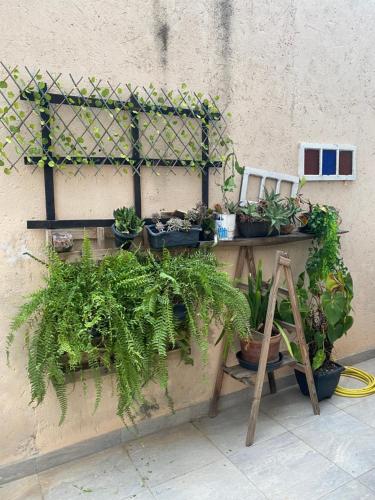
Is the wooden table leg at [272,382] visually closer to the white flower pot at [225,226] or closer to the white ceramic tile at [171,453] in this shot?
the white ceramic tile at [171,453]

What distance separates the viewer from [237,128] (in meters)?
2.37

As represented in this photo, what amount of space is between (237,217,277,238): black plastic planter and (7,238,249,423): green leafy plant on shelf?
45cm

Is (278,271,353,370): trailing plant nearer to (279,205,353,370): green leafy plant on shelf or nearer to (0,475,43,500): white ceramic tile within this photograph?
(279,205,353,370): green leafy plant on shelf

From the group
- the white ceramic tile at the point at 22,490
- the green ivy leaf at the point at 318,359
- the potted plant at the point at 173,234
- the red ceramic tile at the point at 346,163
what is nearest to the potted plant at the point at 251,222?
the potted plant at the point at 173,234

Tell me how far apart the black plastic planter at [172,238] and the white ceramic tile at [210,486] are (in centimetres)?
113

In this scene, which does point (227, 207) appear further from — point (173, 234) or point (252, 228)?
point (173, 234)

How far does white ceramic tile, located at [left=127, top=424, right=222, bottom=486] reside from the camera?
198 cm

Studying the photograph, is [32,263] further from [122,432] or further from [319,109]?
[319,109]

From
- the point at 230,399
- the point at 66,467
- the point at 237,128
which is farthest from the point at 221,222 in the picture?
the point at 66,467

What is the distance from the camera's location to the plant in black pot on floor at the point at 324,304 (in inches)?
96.0

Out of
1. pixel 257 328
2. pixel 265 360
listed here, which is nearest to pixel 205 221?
pixel 257 328

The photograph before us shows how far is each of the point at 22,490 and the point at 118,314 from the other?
40.2 inches

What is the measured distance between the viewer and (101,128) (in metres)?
1.98

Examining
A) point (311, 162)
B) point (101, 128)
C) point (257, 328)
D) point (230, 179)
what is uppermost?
point (101, 128)
